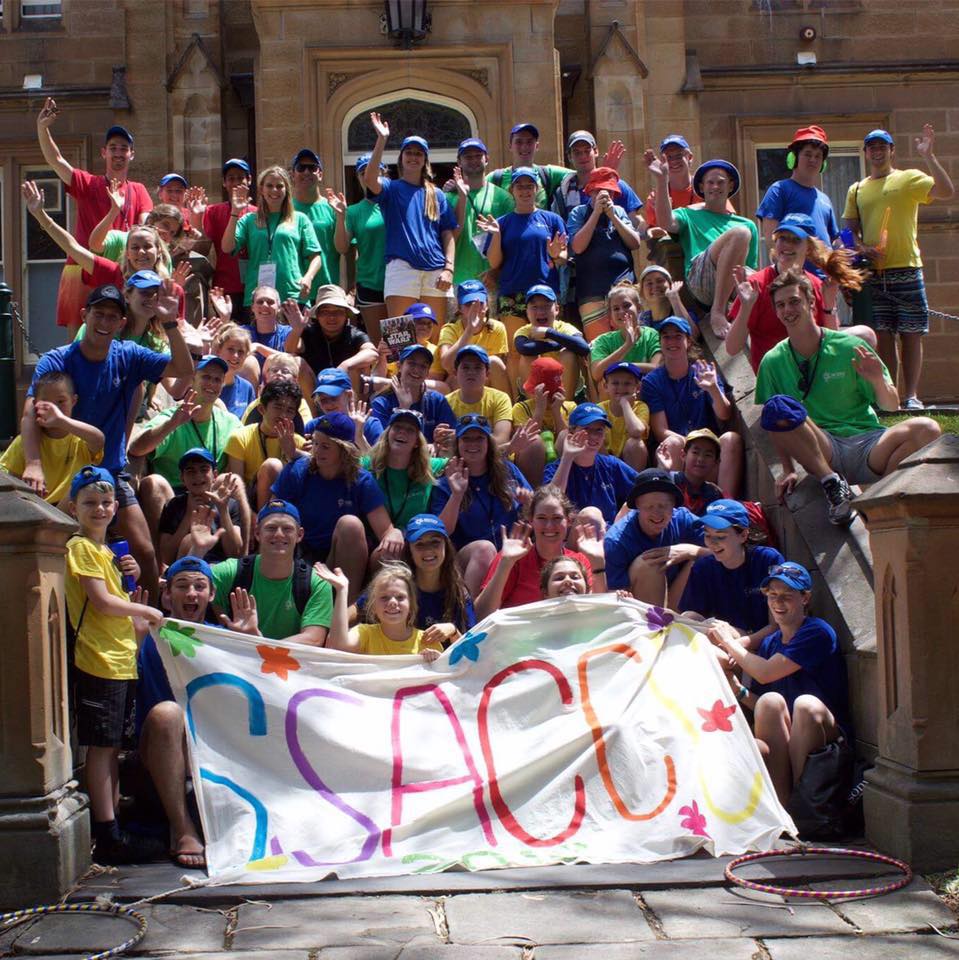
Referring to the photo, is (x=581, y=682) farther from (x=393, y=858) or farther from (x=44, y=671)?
(x=44, y=671)

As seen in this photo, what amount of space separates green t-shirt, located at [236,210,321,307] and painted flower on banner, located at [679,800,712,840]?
22.0 ft

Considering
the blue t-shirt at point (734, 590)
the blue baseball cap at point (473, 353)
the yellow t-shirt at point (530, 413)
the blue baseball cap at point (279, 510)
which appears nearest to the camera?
the blue baseball cap at point (279, 510)

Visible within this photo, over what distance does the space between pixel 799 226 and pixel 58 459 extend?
5091 millimetres

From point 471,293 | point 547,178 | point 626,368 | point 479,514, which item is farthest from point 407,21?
point 479,514

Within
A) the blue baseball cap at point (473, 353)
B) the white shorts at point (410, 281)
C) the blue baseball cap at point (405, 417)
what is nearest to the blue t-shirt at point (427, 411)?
the blue baseball cap at point (473, 353)

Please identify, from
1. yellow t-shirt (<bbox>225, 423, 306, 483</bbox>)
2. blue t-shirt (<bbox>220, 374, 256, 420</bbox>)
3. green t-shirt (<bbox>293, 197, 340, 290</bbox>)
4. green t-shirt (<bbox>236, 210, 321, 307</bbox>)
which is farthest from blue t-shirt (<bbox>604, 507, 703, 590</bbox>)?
green t-shirt (<bbox>293, 197, 340, 290</bbox>)

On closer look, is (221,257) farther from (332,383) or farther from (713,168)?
(713,168)

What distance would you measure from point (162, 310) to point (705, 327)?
3981 millimetres

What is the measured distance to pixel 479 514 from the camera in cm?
891

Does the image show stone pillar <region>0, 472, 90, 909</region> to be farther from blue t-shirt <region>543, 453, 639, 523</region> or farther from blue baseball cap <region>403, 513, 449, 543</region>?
blue t-shirt <region>543, 453, 639, 523</region>

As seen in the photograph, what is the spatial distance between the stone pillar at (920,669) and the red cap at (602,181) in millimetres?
6118

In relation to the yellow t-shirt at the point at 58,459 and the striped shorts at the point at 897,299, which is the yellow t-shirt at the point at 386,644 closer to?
the yellow t-shirt at the point at 58,459

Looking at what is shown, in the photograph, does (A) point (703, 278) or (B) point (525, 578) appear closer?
(B) point (525, 578)

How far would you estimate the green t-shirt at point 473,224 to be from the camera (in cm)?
1284
